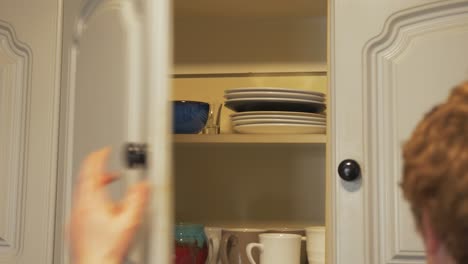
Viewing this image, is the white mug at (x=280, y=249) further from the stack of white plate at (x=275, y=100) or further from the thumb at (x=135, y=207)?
the thumb at (x=135, y=207)

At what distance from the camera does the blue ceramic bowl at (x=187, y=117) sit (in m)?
1.25

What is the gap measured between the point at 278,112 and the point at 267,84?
9.5 inches

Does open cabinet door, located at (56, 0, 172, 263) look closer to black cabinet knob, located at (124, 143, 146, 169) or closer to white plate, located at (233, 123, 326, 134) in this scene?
black cabinet knob, located at (124, 143, 146, 169)

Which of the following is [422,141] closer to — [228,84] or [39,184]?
[39,184]

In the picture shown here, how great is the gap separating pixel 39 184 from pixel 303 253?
0.50 m

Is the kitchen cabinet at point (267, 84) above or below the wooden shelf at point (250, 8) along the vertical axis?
below

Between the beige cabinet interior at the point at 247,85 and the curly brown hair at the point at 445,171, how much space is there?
897 mm

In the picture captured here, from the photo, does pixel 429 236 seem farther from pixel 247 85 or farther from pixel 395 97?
pixel 247 85

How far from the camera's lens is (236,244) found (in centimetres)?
126

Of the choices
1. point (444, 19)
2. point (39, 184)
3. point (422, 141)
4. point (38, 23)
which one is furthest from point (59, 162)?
point (422, 141)

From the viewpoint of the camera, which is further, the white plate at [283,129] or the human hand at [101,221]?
the white plate at [283,129]

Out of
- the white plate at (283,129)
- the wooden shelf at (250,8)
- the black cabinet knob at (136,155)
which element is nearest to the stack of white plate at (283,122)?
the white plate at (283,129)

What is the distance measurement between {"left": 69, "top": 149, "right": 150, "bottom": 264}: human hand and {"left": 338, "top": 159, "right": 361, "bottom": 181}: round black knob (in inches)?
21.4

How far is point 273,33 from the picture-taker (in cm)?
144
